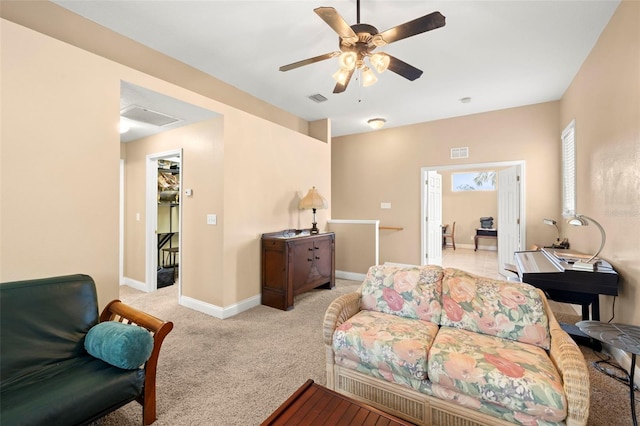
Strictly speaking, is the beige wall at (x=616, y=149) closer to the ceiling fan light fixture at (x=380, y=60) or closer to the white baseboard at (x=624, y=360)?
the white baseboard at (x=624, y=360)

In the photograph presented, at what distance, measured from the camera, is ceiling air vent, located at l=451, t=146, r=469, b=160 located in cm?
486

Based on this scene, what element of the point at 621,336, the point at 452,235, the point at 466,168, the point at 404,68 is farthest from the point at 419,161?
the point at 452,235

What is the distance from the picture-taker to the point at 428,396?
149 centimetres

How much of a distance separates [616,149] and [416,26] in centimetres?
206

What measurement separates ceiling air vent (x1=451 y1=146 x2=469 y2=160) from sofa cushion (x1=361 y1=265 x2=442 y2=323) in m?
3.55

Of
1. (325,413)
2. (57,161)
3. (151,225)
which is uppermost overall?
(57,161)

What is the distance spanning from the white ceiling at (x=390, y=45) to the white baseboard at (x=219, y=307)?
2.85 metres

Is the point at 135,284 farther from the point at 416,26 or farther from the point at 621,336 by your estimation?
the point at 621,336

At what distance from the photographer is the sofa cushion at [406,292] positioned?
1.97 m

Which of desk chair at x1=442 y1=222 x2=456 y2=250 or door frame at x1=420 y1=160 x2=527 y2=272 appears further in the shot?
desk chair at x1=442 y1=222 x2=456 y2=250

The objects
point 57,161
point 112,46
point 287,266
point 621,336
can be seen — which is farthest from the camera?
point 287,266

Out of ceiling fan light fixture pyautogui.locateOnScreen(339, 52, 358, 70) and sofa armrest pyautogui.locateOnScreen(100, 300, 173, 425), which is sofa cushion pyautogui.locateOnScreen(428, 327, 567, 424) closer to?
sofa armrest pyautogui.locateOnScreen(100, 300, 173, 425)

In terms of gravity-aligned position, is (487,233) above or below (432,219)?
below

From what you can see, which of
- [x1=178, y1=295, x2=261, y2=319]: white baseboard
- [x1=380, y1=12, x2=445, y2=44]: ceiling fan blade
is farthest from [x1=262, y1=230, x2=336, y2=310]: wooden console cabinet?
[x1=380, y1=12, x2=445, y2=44]: ceiling fan blade
